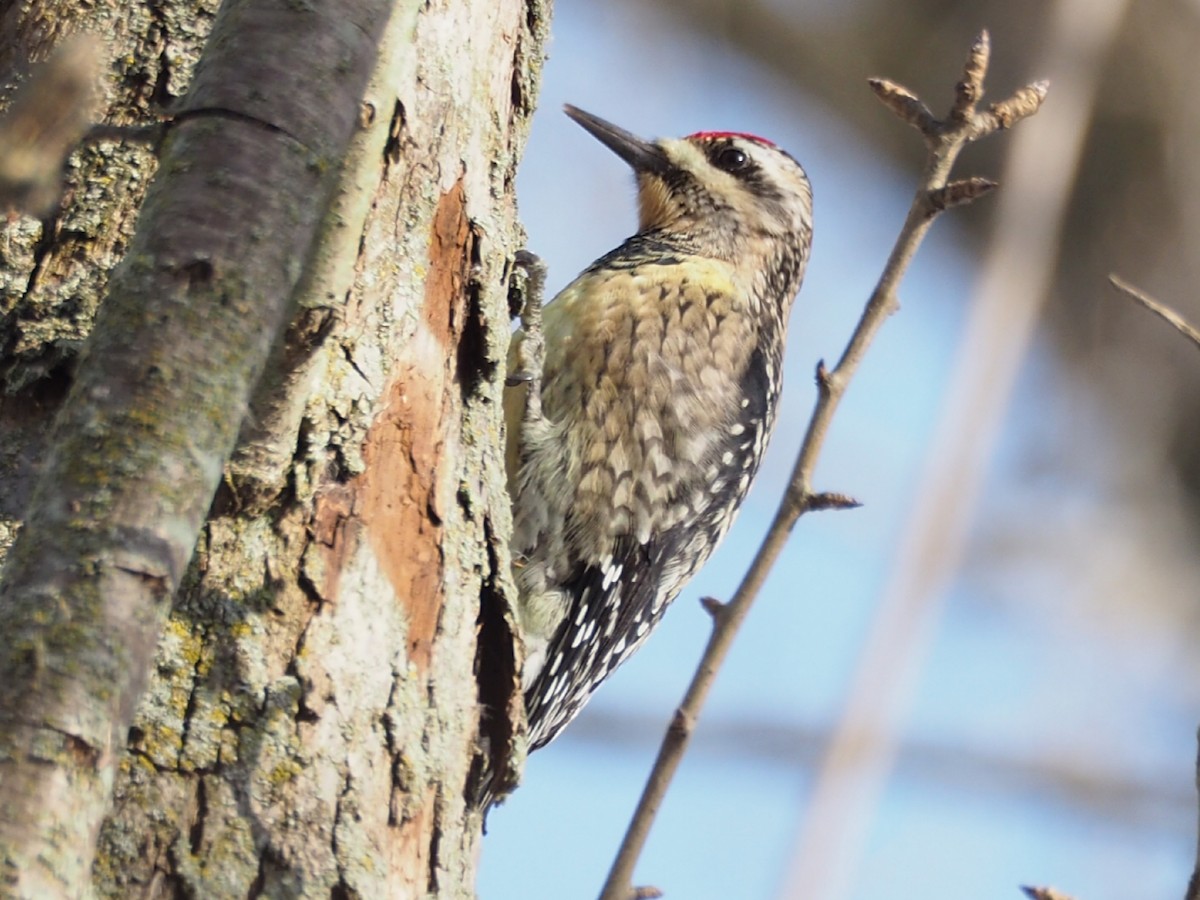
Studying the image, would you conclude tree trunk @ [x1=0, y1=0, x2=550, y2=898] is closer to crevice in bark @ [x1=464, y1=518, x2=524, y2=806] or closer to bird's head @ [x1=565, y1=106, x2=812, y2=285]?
crevice in bark @ [x1=464, y1=518, x2=524, y2=806]

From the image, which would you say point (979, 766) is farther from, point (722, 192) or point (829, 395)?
point (829, 395)

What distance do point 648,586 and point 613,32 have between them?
2.42 metres

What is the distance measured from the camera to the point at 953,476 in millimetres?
2254

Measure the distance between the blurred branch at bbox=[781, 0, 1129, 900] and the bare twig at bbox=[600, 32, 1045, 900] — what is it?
0.14 meters

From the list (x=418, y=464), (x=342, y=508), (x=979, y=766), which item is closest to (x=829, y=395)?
(x=418, y=464)

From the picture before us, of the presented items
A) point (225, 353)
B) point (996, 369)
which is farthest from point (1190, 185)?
point (225, 353)

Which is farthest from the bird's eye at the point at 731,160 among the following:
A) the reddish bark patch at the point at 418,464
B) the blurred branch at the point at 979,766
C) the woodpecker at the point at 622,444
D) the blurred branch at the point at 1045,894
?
the blurred branch at the point at 1045,894

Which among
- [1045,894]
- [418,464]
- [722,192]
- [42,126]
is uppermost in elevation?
[722,192]

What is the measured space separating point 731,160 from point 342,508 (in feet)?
8.15

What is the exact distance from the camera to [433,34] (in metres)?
2.21

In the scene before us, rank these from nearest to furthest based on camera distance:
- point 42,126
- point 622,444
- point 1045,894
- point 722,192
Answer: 1. point 42,126
2. point 1045,894
3. point 622,444
4. point 722,192

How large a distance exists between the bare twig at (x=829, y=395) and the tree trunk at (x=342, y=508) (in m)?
0.26

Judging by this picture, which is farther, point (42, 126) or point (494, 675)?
point (494, 675)

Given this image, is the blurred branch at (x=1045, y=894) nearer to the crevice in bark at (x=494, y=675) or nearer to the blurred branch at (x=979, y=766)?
the crevice in bark at (x=494, y=675)
